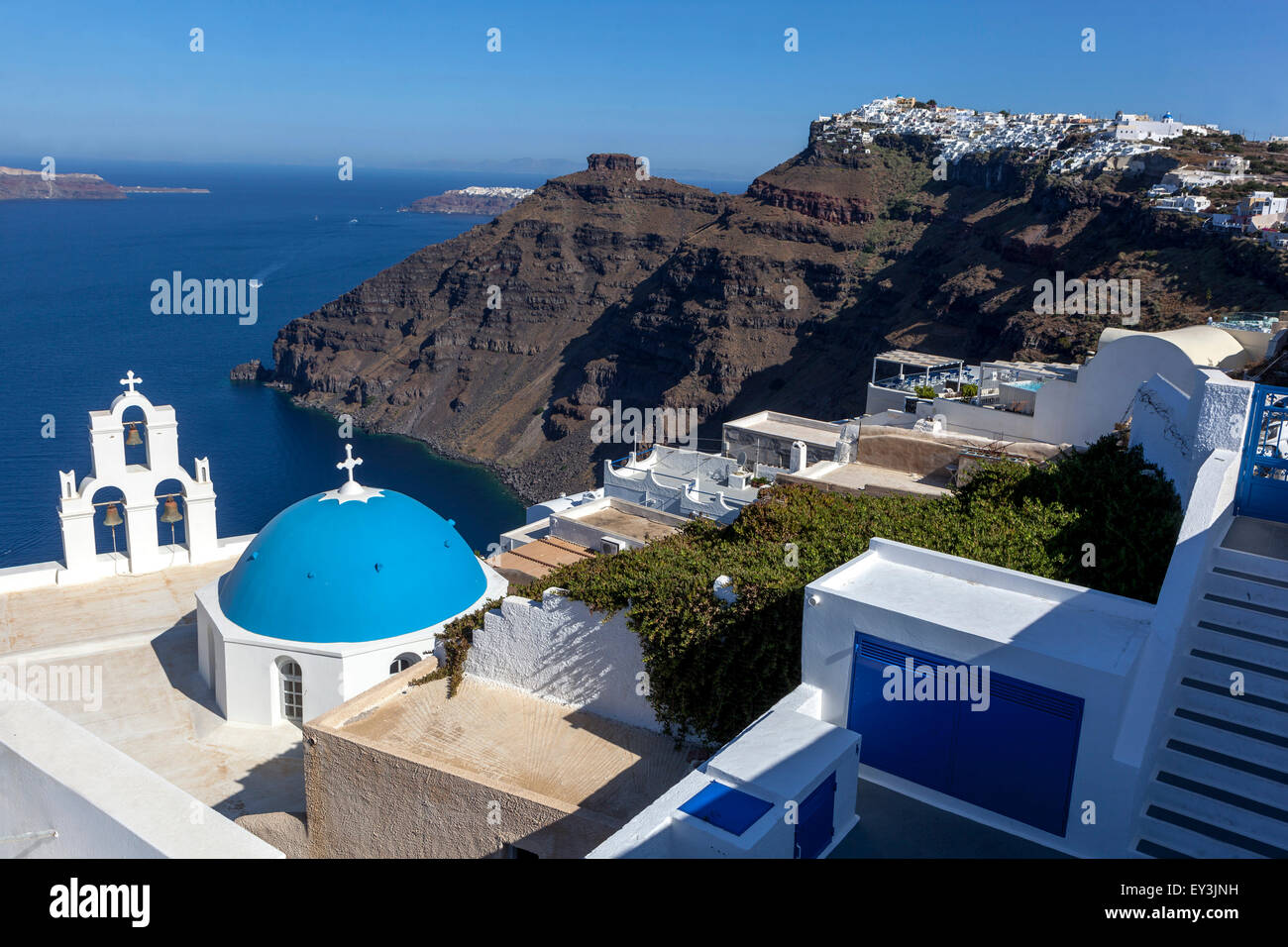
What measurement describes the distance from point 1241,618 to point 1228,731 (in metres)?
0.95

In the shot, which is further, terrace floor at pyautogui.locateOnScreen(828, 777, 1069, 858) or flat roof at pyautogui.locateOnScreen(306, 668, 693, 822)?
flat roof at pyautogui.locateOnScreen(306, 668, 693, 822)

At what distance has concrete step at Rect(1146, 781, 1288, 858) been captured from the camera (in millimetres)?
6281

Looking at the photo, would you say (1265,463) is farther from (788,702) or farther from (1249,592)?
(788,702)

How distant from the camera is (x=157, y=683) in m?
17.7

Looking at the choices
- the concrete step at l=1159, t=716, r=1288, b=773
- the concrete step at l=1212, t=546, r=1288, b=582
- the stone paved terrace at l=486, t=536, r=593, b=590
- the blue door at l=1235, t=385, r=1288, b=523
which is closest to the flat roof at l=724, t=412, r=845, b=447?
the stone paved terrace at l=486, t=536, r=593, b=590

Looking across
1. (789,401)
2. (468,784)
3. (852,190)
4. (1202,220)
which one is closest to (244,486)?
(789,401)

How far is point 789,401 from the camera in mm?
70625

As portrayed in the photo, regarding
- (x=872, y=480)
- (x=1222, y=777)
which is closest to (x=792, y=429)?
(x=872, y=480)

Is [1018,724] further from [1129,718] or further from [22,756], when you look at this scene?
[22,756]

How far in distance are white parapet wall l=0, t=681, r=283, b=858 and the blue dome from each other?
8.48 meters

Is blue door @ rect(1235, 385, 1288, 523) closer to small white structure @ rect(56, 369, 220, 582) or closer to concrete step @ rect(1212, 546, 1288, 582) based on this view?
concrete step @ rect(1212, 546, 1288, 582)

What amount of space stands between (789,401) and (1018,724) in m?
64.2

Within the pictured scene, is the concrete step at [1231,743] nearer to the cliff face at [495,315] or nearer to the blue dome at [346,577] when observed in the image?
the blue dome at [346,577]

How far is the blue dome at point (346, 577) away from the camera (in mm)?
16223
